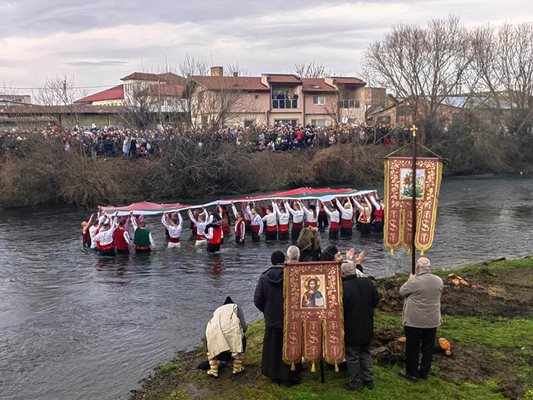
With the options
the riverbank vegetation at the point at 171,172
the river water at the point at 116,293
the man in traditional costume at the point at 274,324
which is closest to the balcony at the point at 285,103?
the riverbank vegetation at the point at 171,172

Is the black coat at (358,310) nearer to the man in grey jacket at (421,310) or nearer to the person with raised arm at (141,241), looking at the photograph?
the man in grey jacket at (421,310)

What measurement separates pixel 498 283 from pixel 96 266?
493 inches

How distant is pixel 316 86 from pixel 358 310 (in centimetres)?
5743

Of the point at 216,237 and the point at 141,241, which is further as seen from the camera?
the point at 141,241

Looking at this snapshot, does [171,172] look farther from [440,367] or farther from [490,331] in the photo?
[440,367]

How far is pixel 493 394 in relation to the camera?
27.6 feet

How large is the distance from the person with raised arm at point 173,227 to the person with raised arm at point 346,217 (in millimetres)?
6267

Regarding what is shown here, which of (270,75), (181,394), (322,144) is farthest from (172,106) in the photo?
(181,394)

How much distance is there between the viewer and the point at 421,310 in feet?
27.9

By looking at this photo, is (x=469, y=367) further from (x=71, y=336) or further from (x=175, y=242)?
(x=175, y=242)

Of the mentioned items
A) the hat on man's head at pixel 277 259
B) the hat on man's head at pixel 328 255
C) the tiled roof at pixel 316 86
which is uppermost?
the tiled roof at pixel 316 86

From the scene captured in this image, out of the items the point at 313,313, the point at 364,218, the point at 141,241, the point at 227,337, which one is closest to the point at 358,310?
the point at 313,313

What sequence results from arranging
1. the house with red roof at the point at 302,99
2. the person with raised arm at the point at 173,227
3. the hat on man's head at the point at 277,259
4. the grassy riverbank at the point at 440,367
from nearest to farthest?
the grassy riverbank at the point at 440,367, the hat on man's head at the point at 277,259, the person with raised arm at the point at 173,227, the house with red roof at the point at 302,99

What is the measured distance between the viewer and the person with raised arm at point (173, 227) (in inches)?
858
